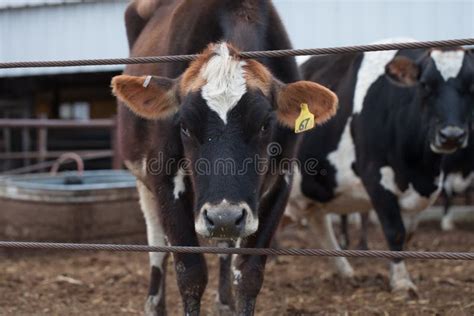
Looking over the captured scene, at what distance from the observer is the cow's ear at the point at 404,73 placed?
197 inches

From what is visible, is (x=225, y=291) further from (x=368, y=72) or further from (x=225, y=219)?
(x=368, y=72)

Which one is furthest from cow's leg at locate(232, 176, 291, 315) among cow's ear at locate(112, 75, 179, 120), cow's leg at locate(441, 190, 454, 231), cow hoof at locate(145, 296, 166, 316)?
cow's leg at locate(441, 190, 454, 231)

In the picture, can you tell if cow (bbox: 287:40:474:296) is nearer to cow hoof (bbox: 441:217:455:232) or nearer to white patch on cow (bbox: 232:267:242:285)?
white patch on cow (bbox: 232:267:242:285)

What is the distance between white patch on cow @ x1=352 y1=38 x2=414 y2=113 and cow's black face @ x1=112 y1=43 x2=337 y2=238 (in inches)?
86.6

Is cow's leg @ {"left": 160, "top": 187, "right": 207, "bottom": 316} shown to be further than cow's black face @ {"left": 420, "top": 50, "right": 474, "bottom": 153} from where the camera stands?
No

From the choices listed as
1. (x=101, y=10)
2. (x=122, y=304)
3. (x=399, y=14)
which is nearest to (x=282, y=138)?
(x=122, y=304)

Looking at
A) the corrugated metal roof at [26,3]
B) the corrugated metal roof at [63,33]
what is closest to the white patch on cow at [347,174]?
the corrugated metal roof at [63,33]

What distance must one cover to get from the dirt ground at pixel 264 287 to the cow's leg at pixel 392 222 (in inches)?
6.4

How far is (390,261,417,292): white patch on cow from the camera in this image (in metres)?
4.84

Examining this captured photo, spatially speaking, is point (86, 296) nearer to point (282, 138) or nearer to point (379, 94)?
point (282, 138)

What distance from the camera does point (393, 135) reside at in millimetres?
5164

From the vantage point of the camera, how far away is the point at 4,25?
13344 mm

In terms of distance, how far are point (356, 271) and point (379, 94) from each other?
1569 millimetres

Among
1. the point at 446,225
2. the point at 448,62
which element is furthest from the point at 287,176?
the point at 446,225
